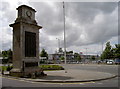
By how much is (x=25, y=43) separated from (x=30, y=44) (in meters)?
0.70

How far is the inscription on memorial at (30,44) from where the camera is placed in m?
14.9

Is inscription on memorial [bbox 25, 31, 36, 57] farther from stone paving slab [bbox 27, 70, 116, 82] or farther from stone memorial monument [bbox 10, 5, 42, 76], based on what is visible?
stone paving slab [bbox 27, 70, 116, 82]

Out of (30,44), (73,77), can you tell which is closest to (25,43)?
(30,44)

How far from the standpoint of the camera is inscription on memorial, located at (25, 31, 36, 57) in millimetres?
14887

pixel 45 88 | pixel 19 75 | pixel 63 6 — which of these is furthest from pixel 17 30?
pixel 63 6

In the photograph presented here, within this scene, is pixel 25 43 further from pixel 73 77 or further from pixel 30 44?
pixel 73 77

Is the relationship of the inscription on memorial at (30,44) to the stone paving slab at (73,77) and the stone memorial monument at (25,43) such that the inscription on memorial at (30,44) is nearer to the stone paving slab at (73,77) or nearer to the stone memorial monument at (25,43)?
the stone memorial monument at (25,43)

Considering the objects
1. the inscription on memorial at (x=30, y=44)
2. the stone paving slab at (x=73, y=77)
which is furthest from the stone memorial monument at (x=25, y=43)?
the stone paving slab at (x=73, y=77)

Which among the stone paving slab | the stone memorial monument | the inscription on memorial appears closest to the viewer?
the stone paving slab

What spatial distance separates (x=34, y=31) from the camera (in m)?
15.9

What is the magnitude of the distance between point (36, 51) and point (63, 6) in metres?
9.77

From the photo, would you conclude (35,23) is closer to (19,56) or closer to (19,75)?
(19,56)

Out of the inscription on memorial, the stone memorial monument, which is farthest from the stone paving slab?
the inscription on memorial

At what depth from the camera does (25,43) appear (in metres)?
14.8
